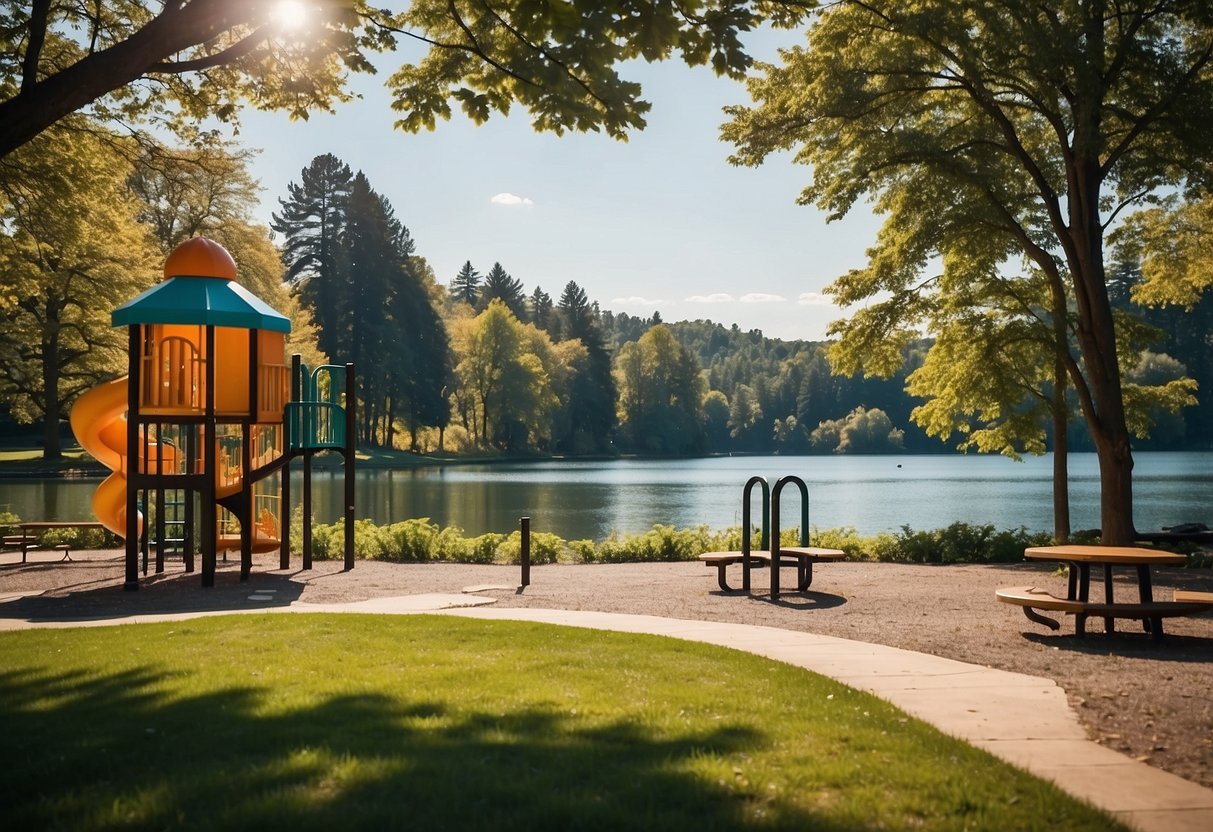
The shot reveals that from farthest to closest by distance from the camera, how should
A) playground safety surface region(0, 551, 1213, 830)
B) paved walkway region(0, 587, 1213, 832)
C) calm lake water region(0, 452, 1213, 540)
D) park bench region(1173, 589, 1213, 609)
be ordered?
calm lake water region(0, 452, 1213, 540), park bench region(1173, 589, 1213, 609), playground safety surface region(0, 551, 1213, 830), paved walkway region(0, 587, 1213, 832)

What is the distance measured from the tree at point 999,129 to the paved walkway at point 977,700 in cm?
909

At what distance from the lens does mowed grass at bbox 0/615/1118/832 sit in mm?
4031

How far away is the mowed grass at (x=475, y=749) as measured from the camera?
13.2 feet

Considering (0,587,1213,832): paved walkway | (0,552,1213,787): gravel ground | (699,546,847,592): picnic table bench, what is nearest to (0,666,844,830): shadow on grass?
(0,587,1213,832): paved walkway

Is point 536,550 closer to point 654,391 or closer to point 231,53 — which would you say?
point 231,53

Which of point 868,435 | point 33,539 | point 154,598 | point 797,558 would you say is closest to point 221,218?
point 33,539

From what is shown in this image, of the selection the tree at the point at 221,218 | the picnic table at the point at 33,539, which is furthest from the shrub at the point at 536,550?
the tree at the point at 221,218

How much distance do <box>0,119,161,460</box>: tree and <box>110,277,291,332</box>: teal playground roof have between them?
3461 millimetres

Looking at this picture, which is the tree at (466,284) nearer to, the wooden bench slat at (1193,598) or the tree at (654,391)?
the tree at (654,391)

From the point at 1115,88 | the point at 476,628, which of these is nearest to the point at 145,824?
the point at 476,628

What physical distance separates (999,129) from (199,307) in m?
13.9

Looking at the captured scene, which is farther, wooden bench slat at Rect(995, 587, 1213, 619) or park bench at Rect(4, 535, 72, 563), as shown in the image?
park bench at Rect(4, 535, 72, 563)

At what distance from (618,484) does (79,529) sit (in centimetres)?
3226

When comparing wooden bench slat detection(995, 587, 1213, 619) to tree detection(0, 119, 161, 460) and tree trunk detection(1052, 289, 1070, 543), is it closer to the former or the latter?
tree trunk detection(1052, 289, 1070, 543)
